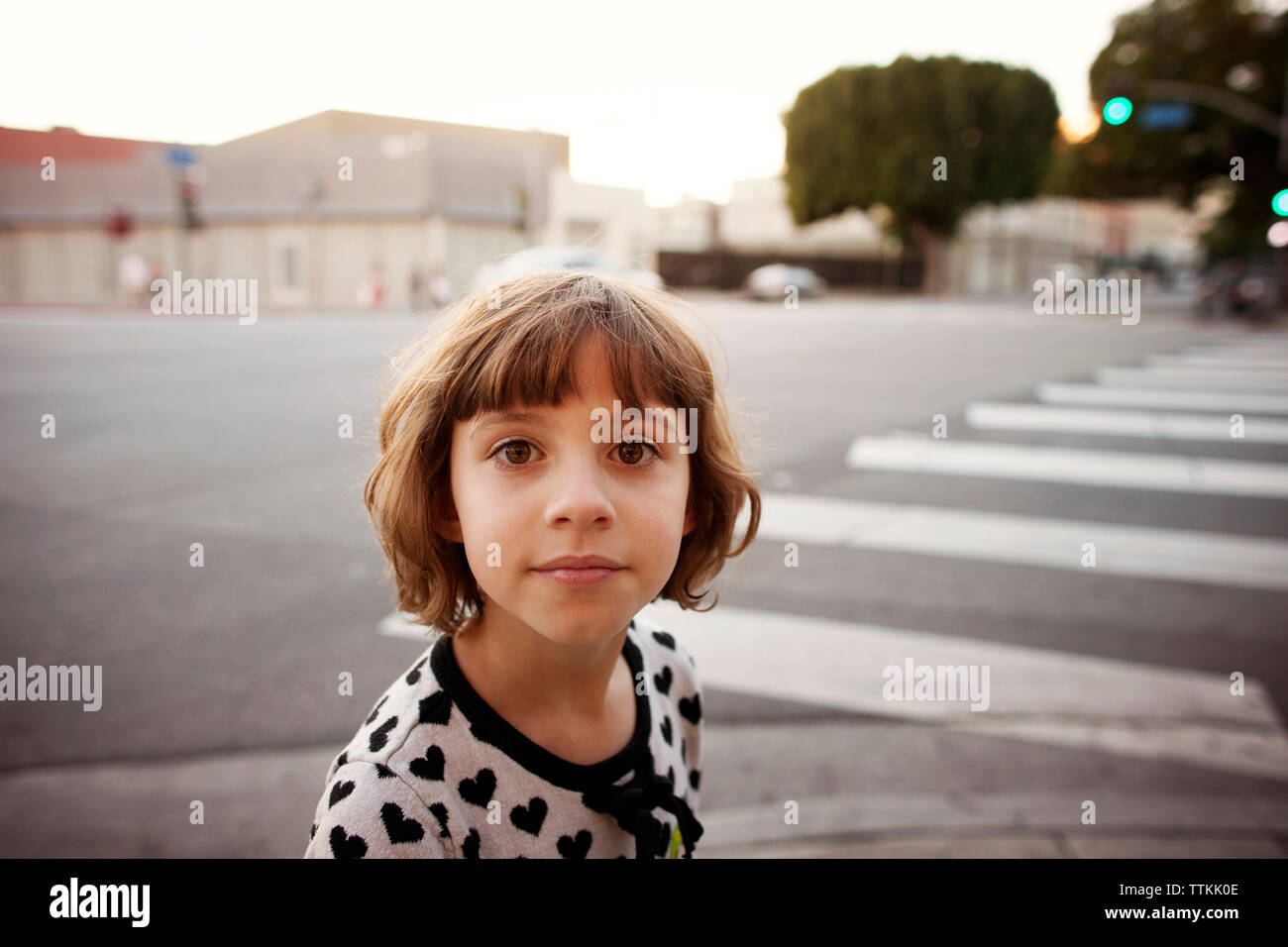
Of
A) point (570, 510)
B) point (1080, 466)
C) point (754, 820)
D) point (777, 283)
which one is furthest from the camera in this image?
point (777, 283)

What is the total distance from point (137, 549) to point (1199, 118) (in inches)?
1243

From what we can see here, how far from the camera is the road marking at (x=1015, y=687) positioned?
307 centimetres

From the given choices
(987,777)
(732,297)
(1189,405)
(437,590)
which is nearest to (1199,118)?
(732,297)

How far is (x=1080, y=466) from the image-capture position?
6.84 meters

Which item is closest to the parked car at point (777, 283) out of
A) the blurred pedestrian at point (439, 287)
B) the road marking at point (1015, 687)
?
the blurred pedestrian at point (439, 287)

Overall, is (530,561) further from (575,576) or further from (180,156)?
(180,156)

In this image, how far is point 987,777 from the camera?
9.36ft

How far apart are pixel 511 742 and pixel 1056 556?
175 inches

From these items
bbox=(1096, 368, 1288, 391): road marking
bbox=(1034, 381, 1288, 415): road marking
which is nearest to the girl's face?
bbox=(1034, 381, 1288, 415): road marking

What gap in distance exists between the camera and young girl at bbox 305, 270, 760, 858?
107cm

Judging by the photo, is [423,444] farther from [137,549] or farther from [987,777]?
[137,549]

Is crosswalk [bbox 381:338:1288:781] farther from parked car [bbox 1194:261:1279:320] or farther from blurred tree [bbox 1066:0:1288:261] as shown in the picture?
blurred tree [bbox 1066:0:1288:261]

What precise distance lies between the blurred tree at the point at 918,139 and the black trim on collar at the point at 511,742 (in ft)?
97.8

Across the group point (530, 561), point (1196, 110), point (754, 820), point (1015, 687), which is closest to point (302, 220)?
point (1015, 687)
